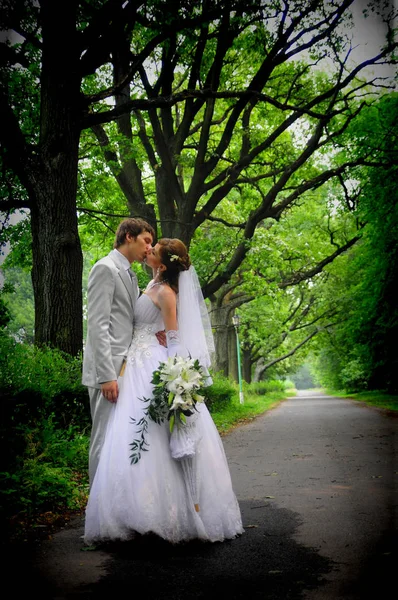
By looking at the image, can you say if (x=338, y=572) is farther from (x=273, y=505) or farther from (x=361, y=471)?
(x=361, y=471)

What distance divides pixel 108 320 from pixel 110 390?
1.81 ft

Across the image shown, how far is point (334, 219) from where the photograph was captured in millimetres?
31641

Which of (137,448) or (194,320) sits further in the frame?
(194,320)

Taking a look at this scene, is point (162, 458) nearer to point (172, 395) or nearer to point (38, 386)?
point (172, 395)

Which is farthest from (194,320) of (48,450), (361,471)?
(361,471)

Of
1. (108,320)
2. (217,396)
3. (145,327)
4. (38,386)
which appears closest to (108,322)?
(108,320)

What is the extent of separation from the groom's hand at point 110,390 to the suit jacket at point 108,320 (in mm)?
41

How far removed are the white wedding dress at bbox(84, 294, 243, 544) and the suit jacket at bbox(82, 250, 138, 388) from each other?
0.11 metres

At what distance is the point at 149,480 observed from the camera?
385cm

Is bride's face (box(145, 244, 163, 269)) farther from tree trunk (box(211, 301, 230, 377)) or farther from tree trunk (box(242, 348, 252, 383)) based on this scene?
tree trunk (box(242, 348, 252, 383))

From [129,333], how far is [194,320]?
0.57 m

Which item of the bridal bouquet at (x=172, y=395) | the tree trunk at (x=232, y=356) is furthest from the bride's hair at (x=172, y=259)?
the tree trunk at (x=232, y=356)

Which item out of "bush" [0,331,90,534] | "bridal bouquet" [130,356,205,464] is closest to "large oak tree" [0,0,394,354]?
"bush" [0,331,90,534]

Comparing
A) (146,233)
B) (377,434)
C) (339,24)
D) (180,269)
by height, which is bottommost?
(377,434)
